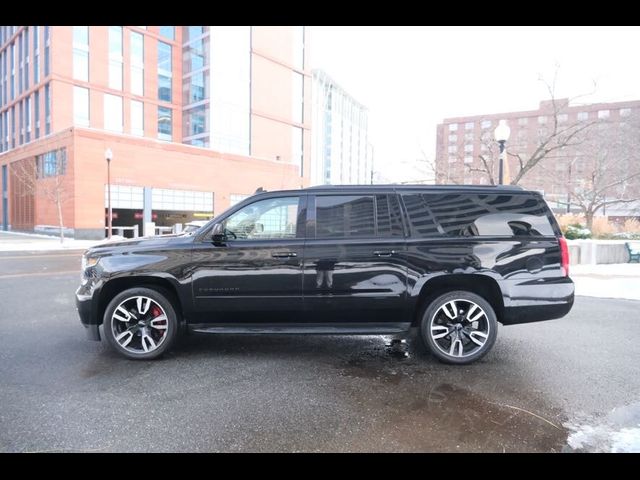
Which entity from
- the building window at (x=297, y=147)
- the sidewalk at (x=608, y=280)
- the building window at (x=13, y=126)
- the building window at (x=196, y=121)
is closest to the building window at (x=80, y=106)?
the building window at (x=196, y=121)

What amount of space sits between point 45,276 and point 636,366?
12.8 m

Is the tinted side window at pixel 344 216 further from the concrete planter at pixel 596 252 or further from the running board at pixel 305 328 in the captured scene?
the concrete planter at pixel 596 252

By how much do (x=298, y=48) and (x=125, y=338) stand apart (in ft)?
164

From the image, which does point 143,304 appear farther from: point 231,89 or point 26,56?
point 26,56

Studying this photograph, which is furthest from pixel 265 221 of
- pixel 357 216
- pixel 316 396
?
pixel 316 396

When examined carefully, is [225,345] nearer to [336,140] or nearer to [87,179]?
[87,179]

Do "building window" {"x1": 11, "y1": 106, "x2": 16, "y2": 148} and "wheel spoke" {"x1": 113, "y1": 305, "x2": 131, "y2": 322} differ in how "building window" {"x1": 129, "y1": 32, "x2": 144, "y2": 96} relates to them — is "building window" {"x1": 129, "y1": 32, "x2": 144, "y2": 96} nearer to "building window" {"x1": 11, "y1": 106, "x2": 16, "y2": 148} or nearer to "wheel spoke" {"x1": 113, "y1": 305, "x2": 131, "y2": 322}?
"building window" {"x1": 11, "y1": 106, "x2": 16, "y2": 148}

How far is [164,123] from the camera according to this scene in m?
40.4

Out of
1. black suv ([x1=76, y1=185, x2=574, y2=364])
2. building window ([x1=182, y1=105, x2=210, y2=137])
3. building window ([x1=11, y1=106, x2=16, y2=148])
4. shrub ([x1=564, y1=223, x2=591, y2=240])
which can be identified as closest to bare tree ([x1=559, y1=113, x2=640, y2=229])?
shrub ([x1=564, y1=223, x2=591, y2=240])

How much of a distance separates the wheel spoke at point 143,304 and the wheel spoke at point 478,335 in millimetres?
3584

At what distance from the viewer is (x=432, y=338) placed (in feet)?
14.5

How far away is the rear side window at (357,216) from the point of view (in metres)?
4.49

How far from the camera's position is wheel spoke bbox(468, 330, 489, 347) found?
443cm
